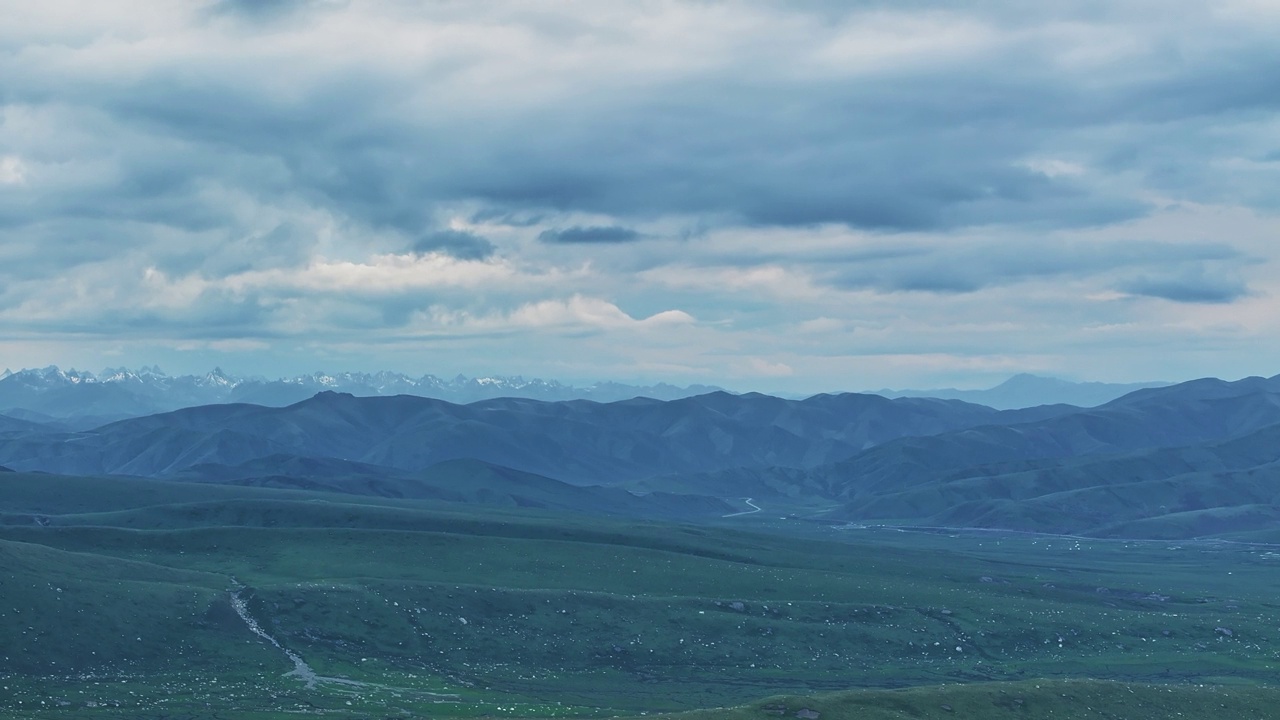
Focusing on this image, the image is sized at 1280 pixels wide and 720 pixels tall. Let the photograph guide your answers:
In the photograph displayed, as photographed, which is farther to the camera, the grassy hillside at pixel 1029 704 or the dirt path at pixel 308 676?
the dirt path at pixel 308 676

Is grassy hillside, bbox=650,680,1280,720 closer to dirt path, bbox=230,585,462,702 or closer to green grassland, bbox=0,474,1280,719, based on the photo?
green grassland, bbox=0,474,1280,719

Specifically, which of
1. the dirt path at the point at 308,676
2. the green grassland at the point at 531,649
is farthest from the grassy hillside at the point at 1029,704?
the dirt path at the point at 308,676

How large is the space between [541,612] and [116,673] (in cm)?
5759

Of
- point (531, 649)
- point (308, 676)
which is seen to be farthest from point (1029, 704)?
point (308, 676)

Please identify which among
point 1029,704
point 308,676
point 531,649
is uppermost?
point 1029,704

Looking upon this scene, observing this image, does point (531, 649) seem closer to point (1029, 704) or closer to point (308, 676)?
point (308, 676)

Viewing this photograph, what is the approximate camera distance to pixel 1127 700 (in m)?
118

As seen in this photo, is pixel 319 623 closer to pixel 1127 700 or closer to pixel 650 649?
pixel 650 649

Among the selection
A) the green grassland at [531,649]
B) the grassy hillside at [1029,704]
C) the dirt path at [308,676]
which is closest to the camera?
the grassy hillside at [1029,704]

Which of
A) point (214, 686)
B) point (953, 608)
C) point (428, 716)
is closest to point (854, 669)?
point (953, 608)

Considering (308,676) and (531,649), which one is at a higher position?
(308,676)

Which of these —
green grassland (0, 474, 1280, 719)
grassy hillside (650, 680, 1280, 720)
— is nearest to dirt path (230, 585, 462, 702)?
green grassland (0, 474, 1280, 719)

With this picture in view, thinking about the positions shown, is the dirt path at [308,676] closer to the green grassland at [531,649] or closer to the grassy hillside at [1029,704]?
the green grassland at [531,649]

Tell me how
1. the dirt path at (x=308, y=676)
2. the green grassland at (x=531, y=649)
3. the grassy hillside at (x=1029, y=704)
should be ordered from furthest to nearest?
the dirt path at (x=308, y=676) < the green grassland at (x=531, y=649) < the grassy hillside at (x=1029, y=704)
